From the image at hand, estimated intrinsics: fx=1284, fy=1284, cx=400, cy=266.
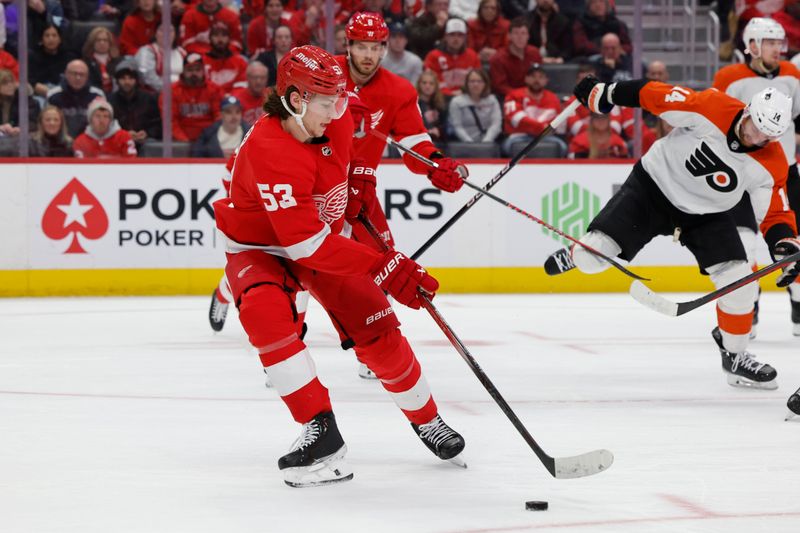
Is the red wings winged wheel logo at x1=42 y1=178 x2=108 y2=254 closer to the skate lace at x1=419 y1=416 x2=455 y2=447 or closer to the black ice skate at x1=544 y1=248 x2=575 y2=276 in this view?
the black ice skate at x1=544 y1=248 x2=575 y2=276

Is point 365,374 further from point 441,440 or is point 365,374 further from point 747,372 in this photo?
point 441,440

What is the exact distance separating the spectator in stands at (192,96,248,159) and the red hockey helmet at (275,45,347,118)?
16.0 ft

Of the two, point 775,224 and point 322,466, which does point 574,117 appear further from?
point 322,466

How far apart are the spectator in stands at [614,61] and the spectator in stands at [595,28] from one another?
0.11ft

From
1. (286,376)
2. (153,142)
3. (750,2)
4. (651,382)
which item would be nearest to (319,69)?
(286,376)

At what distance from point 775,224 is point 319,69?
2.25 meters

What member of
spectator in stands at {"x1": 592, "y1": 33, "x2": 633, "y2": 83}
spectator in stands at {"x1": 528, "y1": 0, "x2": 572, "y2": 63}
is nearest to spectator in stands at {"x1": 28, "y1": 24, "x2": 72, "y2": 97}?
spectator in stands at {"x1": 528, "y1": 0, "x2": 572, "y2": 63}

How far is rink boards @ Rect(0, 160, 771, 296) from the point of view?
7.67m

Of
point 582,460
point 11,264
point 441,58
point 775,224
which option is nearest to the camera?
point 582,460

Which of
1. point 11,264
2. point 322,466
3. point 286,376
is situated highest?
point 286,376

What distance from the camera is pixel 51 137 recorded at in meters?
7.63

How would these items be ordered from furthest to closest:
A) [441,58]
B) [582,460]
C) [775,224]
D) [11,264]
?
1. [441,58]
2. [11,264]
3. [775,224]
4. [582,460]

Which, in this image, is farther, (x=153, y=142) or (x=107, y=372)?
(x=153, y=142)

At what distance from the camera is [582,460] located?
288 cm
